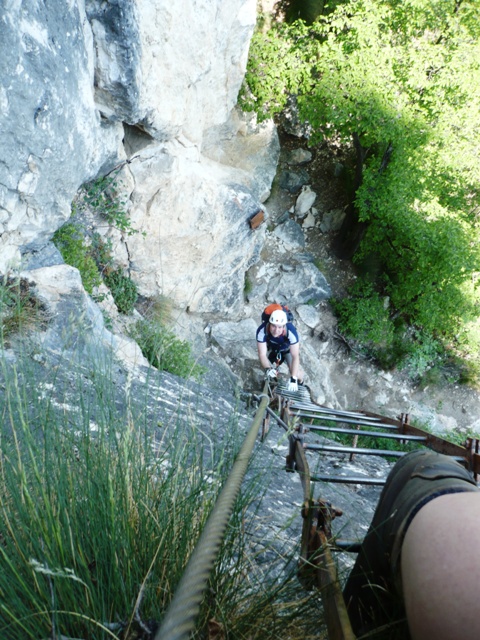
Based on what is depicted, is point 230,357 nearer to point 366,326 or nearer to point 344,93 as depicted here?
point 366,326

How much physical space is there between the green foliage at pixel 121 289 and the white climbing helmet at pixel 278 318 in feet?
9.75

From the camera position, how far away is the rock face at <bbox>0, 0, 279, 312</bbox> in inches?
197

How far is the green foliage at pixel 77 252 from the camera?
738cm

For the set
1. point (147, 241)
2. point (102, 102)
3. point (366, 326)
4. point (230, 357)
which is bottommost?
point (230, 357)

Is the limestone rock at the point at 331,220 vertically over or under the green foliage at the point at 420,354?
over

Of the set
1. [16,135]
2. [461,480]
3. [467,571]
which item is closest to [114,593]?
[467,571]

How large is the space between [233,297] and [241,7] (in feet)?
20.0

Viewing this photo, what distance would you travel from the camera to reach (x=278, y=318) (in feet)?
25.8

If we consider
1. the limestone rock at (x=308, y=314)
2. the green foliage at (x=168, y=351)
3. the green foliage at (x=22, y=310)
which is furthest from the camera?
the limestone rock at (x=308, y=314)

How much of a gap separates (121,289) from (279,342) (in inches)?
129

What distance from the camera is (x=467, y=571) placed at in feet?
2.80

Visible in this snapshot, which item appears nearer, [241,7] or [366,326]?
[241,7]

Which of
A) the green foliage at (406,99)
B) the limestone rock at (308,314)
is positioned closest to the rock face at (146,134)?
the green foliage at (406,99)

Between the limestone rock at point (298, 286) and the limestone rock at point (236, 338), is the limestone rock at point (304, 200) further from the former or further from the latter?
the limestone rock at point (236, 338)
